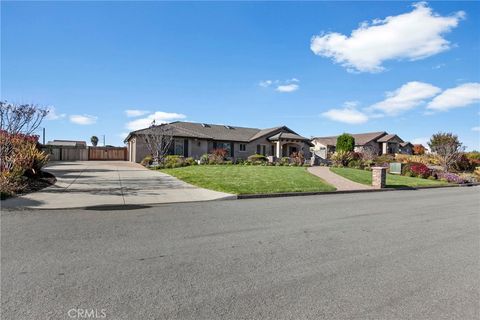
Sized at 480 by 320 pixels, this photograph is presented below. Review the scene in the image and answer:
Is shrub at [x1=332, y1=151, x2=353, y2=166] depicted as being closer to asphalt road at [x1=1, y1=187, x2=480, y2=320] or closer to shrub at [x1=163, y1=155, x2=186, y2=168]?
shrub at [x1=163, y1=155, x2=186, y2=168]

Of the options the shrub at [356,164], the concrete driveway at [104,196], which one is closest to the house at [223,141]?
the shrub at [356,164]

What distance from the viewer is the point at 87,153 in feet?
133

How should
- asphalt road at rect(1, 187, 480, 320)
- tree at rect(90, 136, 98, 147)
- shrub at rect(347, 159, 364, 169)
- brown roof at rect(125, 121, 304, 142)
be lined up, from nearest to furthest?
asphalt road at rect(1, 187, 480, 320), shrub at rect(347, 159, 364, 169), brown roof at rect(125, 121, 304, 142), tree at rect(90, 136, 98, 147)

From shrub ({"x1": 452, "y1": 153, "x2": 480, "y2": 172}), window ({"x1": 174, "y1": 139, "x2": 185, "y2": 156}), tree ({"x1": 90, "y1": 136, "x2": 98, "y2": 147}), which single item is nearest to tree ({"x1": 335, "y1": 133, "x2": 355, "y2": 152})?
shrub ({"x1": 452, "y1": 153, "x2": 480, "y2": 172})

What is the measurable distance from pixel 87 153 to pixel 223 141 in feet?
58.7

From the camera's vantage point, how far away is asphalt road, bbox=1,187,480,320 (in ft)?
11.2

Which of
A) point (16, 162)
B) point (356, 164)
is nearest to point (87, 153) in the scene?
point (16, 162)

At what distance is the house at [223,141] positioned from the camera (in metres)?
34.6

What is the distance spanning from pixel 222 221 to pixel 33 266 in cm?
420

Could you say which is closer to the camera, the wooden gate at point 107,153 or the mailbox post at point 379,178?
the mailbox post at point 379,178

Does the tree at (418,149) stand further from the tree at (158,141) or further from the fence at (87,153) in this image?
the fence at (87,153)

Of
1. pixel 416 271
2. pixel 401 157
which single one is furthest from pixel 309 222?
pixel 401 157

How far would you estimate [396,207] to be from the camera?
11.0 metres

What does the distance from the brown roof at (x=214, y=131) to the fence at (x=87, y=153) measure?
254 centimetres
